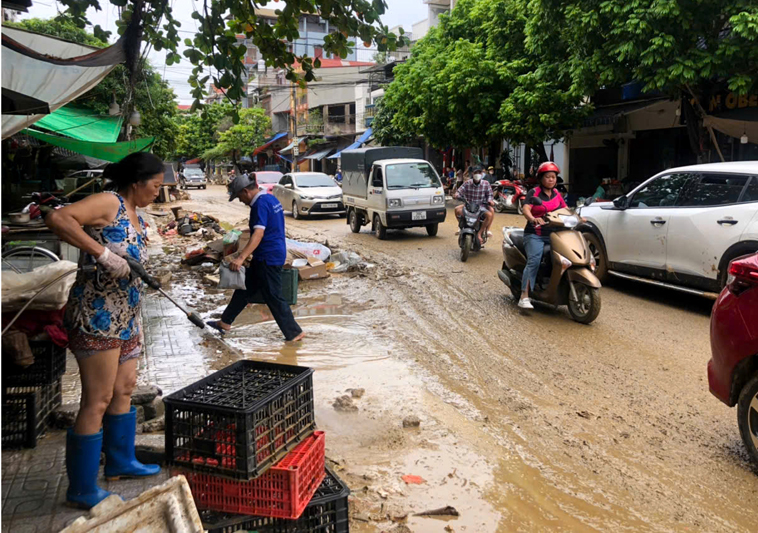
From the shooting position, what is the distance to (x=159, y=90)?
→ 87.2 feet

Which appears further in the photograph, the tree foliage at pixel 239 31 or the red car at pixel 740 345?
the tree foliage at pixel 239 31

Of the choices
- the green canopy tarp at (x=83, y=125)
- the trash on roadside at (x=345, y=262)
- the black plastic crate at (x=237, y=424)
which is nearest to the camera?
the black plastic crate at (x=237, y=424)

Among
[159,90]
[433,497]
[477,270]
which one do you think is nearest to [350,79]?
[159,90]

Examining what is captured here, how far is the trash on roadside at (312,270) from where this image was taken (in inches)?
429

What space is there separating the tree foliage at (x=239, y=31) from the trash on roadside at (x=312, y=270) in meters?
4.95

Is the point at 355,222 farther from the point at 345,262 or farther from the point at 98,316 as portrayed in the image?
the point at 98,316

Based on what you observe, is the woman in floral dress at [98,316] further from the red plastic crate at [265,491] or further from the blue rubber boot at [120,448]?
the red plastic crate at [265,491]

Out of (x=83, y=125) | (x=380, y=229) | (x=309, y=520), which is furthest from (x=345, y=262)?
(x=309, y=520)

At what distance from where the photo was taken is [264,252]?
6953 millimetres

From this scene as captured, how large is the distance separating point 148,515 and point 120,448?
1267mm

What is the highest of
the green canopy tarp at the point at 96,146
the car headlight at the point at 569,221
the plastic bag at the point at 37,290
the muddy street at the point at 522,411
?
the green canopy tarp at the point at 96,146

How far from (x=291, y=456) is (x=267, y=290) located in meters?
4.18

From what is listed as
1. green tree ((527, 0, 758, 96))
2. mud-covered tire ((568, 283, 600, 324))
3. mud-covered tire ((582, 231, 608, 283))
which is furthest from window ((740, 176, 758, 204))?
green tree ((527, 0, 758, 96))

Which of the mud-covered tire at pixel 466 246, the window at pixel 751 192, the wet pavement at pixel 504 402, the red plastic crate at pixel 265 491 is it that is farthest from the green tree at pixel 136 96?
the red plastic crate at pixel 265 491
